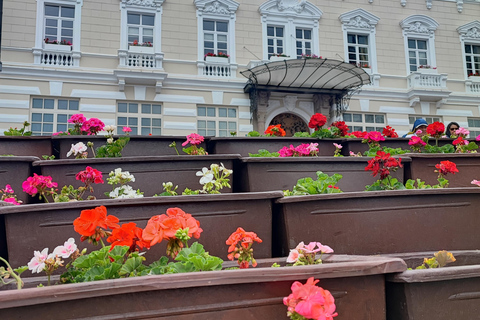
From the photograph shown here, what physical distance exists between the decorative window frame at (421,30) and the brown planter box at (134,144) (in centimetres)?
1177

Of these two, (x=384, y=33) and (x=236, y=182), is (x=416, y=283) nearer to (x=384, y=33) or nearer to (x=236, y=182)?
(x=236, y=182)

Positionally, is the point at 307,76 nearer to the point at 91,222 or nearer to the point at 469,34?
the point at 469,34

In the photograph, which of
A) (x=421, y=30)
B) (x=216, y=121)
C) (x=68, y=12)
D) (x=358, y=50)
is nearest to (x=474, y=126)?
(x=421, y=30)

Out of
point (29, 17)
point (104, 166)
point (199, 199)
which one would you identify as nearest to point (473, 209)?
point (199, 199)

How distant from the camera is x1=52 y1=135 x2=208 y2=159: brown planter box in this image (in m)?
4.46

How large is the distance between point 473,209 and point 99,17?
1145cm

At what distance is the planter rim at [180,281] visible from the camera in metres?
1.34

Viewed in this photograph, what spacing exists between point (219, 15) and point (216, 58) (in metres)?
1.57

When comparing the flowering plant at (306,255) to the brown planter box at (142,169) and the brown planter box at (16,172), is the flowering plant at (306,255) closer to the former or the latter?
the brown planter box at (142,169)

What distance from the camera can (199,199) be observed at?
239cm

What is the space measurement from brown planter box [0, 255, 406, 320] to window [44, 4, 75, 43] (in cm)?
1147

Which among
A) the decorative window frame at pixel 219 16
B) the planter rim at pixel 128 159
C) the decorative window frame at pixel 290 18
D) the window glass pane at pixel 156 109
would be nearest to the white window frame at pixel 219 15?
the decorative window frame at pixel 219 16

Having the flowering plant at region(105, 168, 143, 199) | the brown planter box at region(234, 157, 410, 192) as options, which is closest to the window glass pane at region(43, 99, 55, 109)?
the flowering plant at region(105, 168, 143, 199)

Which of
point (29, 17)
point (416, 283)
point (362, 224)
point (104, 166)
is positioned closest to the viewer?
point (416, 283)
